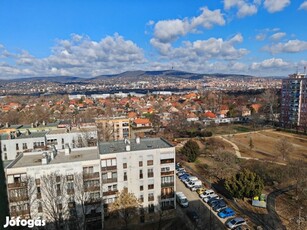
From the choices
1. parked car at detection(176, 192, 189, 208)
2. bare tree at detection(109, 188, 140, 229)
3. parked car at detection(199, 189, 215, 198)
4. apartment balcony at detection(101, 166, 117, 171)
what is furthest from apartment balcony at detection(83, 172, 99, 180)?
parked car at detection(199, 189, 215, 198)

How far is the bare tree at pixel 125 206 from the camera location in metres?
15.9

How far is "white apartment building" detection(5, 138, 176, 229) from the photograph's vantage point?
1449 centimetres

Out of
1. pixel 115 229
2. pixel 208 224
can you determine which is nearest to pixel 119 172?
pixel 115 229

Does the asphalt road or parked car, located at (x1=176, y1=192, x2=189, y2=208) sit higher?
parked car, located at (x1=176, y1=192, x2=189, y2=208)

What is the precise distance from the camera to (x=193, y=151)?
29922 millimetres

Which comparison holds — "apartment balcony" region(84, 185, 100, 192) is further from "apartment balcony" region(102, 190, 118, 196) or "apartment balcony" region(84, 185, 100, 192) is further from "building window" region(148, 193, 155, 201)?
"building window" region(148, 193, 155, 201)

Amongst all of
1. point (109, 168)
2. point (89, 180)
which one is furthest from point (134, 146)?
point (89, 180)

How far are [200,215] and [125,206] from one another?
614 centimetres

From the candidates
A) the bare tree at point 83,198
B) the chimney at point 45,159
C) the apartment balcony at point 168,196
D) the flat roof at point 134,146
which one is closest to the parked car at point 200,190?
the apartment balcony at point 168,196

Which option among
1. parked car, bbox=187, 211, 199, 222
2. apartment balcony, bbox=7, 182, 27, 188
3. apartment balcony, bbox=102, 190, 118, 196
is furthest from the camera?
parked car, bbox=187, 211, 199, 222

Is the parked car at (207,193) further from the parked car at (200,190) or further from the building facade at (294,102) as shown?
the building facade at (294,102)

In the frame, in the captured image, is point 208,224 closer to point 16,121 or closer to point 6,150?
point 6,150

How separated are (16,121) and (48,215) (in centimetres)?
4352

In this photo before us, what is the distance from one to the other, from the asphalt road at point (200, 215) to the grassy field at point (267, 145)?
571 inches
